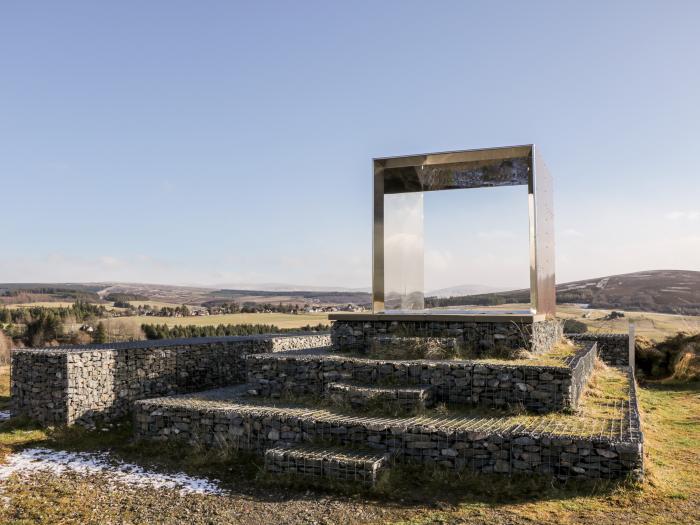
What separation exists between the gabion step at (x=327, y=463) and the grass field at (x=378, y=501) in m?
0.22

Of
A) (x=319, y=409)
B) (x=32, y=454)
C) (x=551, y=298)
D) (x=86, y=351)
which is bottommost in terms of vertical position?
(x=32, y=454)

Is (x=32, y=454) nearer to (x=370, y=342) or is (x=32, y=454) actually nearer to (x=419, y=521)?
(x=370, y=342)

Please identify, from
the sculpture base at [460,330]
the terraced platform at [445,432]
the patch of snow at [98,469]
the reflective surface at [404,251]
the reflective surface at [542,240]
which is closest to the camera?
the terraced platform at [445,432]

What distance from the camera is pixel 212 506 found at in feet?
22.6

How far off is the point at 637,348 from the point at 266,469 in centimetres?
1682

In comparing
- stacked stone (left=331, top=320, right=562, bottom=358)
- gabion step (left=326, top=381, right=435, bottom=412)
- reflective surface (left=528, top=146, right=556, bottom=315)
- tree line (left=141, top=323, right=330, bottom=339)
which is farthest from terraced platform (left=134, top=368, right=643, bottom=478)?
tree line (left=141, top=323, right=330, bottom=339)

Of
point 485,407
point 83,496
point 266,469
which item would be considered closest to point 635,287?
point 485,407

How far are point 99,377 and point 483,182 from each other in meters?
9.80

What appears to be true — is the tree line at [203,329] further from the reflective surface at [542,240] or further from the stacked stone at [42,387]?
the reflective surface at [542,240]

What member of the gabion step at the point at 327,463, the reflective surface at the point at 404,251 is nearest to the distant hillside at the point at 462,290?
the reflective surface at the point at 404,251

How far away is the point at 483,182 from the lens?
13727mm

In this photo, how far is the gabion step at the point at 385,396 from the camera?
8.87m

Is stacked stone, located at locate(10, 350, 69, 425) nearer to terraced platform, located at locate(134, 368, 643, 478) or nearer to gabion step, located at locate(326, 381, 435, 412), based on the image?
terraced platform, located at locate(134, 368, 643, 478)

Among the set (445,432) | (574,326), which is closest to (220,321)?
(574,326)
